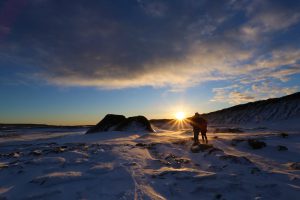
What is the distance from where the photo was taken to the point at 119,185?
17.8 feet

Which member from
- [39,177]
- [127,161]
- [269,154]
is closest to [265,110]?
[269,154]

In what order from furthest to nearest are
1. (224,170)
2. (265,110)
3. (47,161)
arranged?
(265,110) < (47,161) < (224,170)

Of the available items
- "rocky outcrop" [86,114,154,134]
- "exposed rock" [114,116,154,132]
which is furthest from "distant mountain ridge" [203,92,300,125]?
"rocky outcrop" [86,114,154,134]

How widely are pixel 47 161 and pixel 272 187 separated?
5.86m

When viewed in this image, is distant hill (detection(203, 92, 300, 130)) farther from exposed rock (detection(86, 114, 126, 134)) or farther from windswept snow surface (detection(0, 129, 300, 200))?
windswept snow surface (detection(0, 129, 300, 200))

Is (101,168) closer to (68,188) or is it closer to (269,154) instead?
(68,188)

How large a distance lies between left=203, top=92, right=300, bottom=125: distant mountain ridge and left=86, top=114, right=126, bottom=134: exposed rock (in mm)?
19244

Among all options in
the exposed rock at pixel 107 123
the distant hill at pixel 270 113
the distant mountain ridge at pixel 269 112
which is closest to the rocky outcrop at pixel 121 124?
the exposed rock at pixel 107 123

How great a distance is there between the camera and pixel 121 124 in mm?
22969

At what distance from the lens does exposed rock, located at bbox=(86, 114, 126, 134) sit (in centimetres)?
2362

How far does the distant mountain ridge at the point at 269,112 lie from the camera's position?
34.6 metres

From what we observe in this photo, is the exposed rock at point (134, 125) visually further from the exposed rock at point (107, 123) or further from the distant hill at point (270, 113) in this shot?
the distant hill at point (270, 113)

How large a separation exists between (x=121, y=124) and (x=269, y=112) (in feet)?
83.6

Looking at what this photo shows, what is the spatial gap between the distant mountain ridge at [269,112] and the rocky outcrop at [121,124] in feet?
57.0
